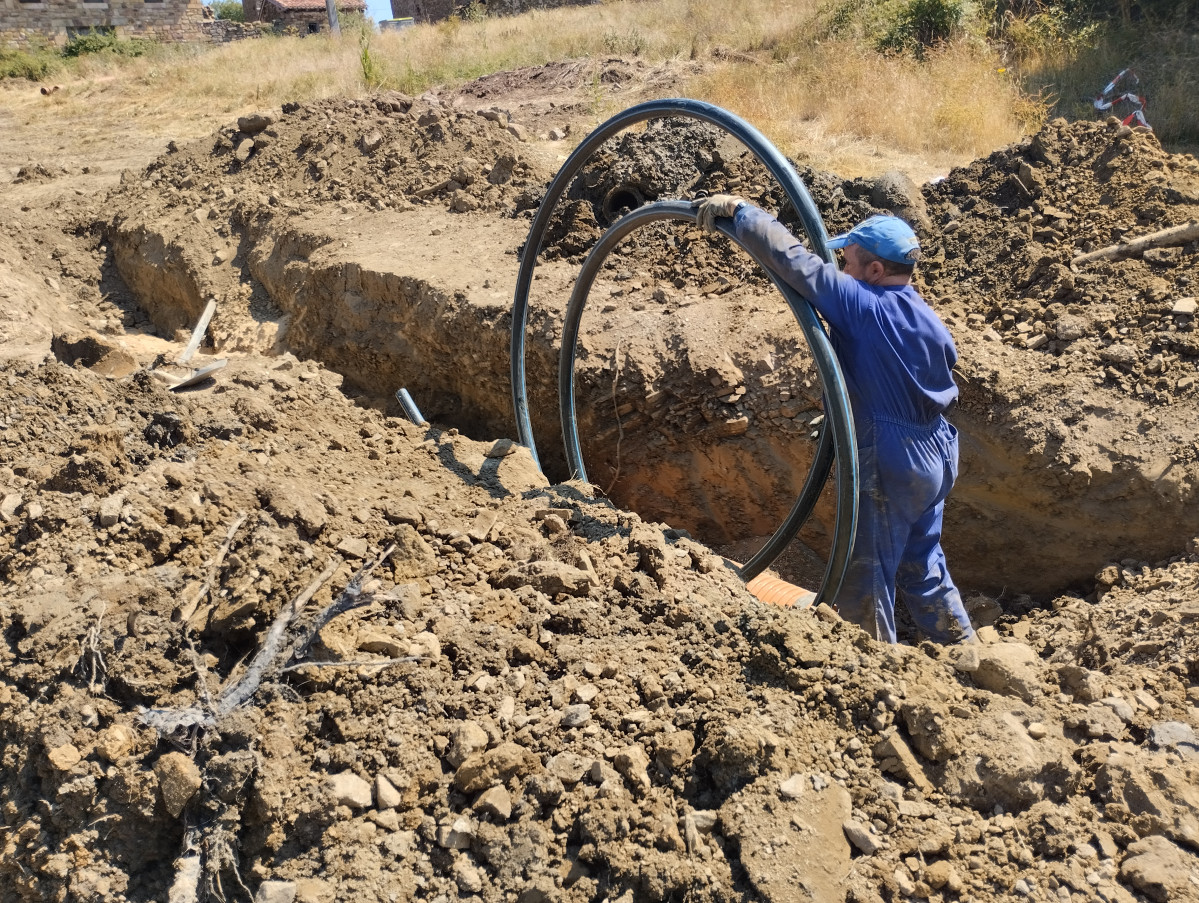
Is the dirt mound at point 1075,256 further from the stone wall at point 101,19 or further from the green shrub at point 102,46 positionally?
the stone wall at point 101,19

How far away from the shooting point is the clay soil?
2.17 meters

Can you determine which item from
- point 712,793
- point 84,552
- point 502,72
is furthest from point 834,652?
point 502,72

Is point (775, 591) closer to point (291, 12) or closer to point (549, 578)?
point (549, 578)

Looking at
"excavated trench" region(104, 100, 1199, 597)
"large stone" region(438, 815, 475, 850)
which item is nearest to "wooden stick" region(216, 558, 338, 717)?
"large stone" region(438, 815, 475, 850)

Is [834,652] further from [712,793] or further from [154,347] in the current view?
[154,347]

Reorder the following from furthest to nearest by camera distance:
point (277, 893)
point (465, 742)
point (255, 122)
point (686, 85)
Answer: point (686, 85), point (255, 122), point (465, 742), point (277, 893)

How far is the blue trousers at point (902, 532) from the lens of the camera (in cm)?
335

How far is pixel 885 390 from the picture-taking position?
3.30 metres

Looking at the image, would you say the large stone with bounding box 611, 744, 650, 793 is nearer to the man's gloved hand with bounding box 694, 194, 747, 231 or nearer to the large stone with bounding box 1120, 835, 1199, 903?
the large stone with bounding box 1120, 835, 1199, 903

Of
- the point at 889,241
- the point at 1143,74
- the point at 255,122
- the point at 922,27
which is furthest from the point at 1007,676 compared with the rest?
the point at 922,27

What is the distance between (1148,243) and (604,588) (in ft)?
12.6

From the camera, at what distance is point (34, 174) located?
862 centimetres

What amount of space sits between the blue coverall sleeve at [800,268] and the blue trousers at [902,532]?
0.47 meters

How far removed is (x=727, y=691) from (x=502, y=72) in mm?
12805
